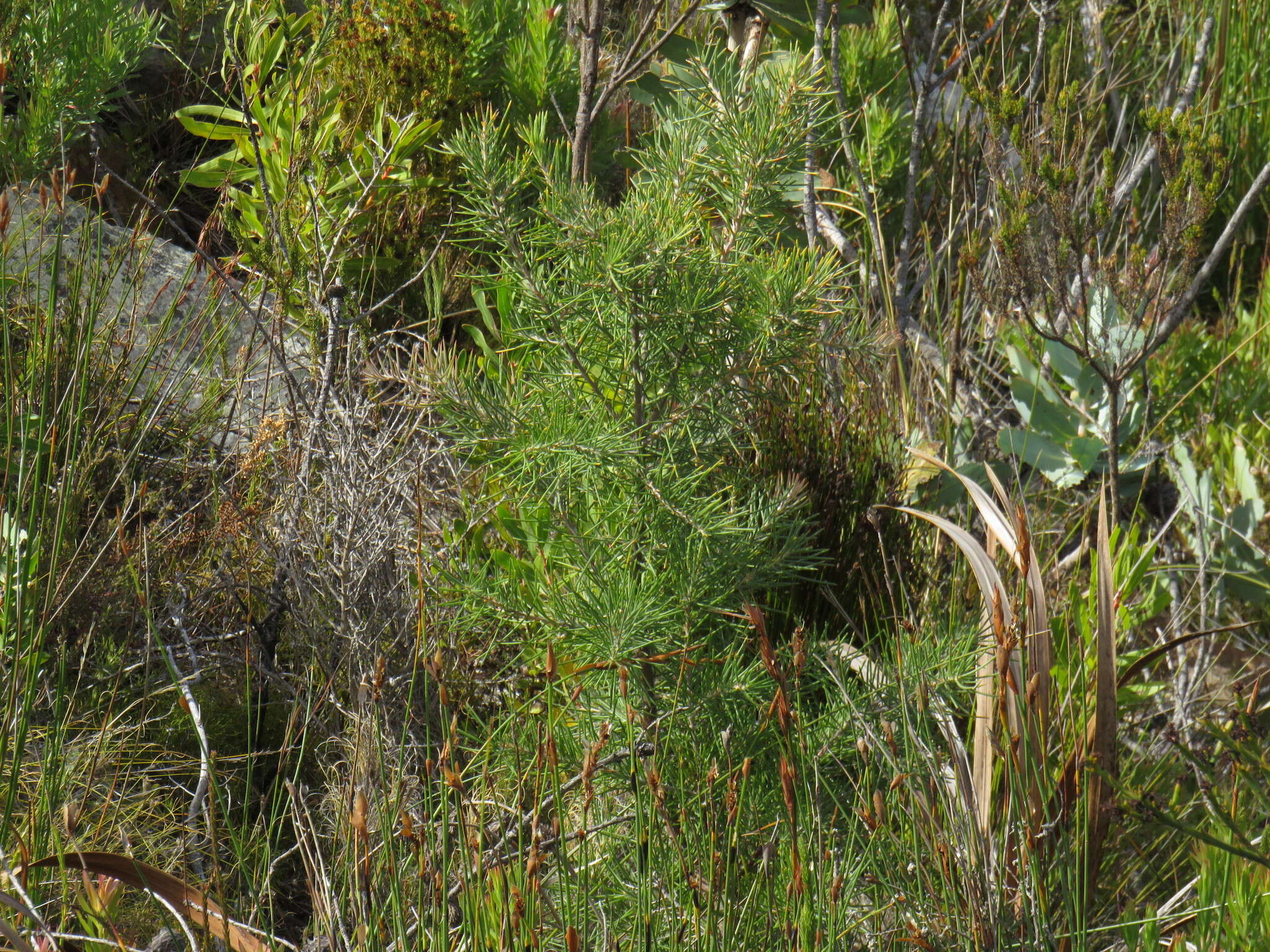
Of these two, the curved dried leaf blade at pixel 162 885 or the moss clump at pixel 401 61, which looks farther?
the moss clump at pixel 401 61

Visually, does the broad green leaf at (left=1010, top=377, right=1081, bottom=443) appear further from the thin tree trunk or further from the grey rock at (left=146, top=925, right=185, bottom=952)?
the grey rock at (left=146, top=925, right=185, bottom=952)

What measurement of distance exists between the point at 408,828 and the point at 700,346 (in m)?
0.78

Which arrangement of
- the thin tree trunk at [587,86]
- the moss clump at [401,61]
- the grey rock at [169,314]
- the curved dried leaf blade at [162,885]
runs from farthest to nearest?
1. the moss clump at [401,61]
2. the grey rock at [169,314]
3. the thin tree trunk at [587,86]
4. the curved dried leaf blade at [162,885]

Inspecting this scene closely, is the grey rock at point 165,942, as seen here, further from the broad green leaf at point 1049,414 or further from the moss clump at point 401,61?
the moss clump at point 401,61

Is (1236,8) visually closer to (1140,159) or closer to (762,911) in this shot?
(1140,159)

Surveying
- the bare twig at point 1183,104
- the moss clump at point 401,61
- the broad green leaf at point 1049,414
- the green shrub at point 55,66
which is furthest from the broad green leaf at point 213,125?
the bare twig at point 1183,104

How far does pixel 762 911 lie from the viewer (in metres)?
1.40

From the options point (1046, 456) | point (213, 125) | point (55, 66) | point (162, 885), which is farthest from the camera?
point (213, 125)

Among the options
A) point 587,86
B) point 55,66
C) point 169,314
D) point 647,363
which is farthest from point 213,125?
point 647,363

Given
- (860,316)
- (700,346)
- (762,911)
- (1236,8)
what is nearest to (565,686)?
(762,911)

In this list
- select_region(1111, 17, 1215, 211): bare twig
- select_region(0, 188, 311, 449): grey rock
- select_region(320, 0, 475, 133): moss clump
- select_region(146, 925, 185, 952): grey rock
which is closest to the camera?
select_region(146, 925, 185, 952): grey rock

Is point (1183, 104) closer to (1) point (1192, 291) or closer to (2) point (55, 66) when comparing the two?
(1) point (1192, 291)

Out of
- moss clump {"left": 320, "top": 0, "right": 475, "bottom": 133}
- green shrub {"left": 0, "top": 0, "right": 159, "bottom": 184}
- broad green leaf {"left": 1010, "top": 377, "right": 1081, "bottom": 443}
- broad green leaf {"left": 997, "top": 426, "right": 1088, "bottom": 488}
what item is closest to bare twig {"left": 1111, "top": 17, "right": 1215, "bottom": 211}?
broad green leaf {"left": 1010, "top": 377, "right": 1081, "bottom": 443}

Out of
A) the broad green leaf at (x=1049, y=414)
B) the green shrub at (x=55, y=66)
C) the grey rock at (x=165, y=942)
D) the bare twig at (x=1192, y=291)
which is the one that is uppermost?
Answer: the green shrub at (x=55, y=66)
